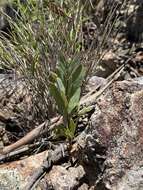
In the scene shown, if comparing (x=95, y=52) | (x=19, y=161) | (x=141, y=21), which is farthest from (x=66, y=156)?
(x=141, y=21)

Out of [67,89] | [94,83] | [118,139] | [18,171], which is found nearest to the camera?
[118,139]

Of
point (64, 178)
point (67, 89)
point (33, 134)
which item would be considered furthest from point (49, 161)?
point (67, 89)

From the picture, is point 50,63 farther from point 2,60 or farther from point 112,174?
point 112,174

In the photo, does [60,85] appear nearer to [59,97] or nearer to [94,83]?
[59,97]

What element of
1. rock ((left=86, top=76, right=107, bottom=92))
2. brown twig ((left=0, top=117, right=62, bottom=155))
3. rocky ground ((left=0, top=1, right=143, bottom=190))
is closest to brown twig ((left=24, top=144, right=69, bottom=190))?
rocky ground ((left=0, top=1, right=143, bottom=190))

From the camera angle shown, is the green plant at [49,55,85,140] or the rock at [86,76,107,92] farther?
the rock at [86,76,107,92]

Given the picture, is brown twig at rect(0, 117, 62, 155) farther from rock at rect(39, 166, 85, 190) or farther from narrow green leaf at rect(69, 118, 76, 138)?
rock at rect(39, 166, 85, 190)
